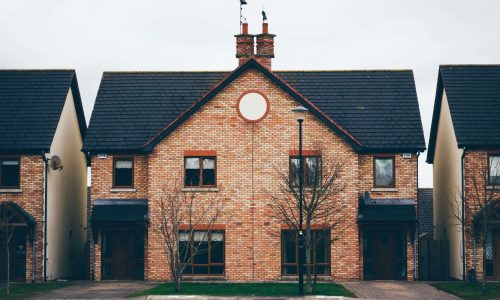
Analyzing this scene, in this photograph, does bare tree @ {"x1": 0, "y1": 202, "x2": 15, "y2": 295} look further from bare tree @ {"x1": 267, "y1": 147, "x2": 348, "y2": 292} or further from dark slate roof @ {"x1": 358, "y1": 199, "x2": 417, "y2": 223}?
dark slate roof @ {"x1": 358, "y1": 199, "x2": 417, "y2": 223}

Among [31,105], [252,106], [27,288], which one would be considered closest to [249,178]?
[252,106]

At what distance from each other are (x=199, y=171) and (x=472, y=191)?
38.0 feet

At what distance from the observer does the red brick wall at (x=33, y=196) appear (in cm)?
3784

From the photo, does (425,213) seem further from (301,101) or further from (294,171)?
(294,171)

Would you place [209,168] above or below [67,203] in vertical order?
above

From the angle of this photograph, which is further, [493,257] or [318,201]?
[493,257]

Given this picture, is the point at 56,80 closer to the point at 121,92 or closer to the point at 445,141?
the point at 121,92

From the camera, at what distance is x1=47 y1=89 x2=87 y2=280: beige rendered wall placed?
128 ft

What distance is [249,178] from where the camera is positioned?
37562mm

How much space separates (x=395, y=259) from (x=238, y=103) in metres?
9.48

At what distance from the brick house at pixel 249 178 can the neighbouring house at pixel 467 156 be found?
1.97 metres

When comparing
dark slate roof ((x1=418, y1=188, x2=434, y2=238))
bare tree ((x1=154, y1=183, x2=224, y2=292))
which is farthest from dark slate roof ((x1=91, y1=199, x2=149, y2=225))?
dark slate roof ((x1=418, y1=188, x2=434, y2=238))

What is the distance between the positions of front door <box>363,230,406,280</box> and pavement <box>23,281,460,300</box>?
1.25 meters

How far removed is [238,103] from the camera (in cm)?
3759
